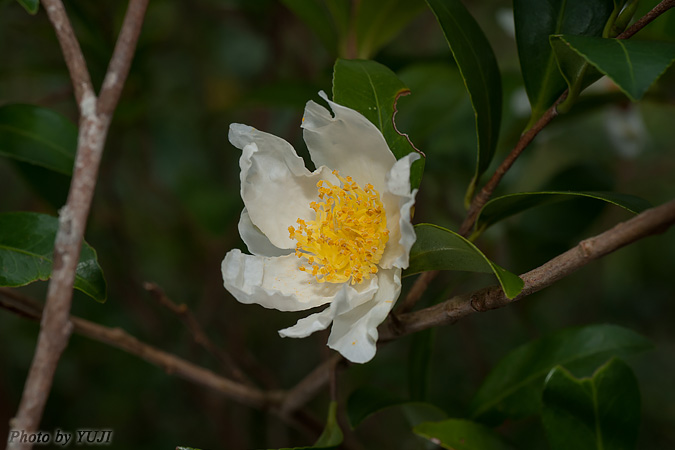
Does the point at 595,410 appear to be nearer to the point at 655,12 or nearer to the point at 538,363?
the point at 538,363

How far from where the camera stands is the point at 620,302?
2424mm

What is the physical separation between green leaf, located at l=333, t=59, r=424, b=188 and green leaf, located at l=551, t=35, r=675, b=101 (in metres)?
0.23

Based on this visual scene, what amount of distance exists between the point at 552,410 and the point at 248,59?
1775 mm

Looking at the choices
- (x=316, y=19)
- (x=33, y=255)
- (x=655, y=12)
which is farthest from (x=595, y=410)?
(x=316, y=19)

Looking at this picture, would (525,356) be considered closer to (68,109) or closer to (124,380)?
(124,380)

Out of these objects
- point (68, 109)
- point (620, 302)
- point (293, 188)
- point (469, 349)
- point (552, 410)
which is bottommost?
point (620, 302)

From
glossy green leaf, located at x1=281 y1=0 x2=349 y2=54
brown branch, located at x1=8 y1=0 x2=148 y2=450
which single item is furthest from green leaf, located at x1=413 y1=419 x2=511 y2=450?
glossy green leaf, located at x1=281 y1=0 x2=349 y2=54

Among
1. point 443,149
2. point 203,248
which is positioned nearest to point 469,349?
point 443,149

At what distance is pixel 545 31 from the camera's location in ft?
2.87

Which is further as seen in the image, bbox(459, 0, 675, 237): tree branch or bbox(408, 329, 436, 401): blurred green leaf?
bbox(408, 329, 436, 401): blurred green leaf

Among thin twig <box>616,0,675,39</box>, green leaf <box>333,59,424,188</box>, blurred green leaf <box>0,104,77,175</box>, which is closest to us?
thin twig <box>616,0,675,39</box>

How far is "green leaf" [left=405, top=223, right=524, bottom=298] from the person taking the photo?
0.65 metres

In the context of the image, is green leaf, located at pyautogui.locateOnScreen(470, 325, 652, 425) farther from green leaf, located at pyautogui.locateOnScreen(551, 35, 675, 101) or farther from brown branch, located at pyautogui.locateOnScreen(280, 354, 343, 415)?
green leaf, located at pyautogui.locateOnScreen(551, 35, 675, 101)

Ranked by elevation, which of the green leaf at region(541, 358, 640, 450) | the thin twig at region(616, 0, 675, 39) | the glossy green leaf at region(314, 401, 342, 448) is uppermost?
the thin twig at region(616, 0, 675, 39)
